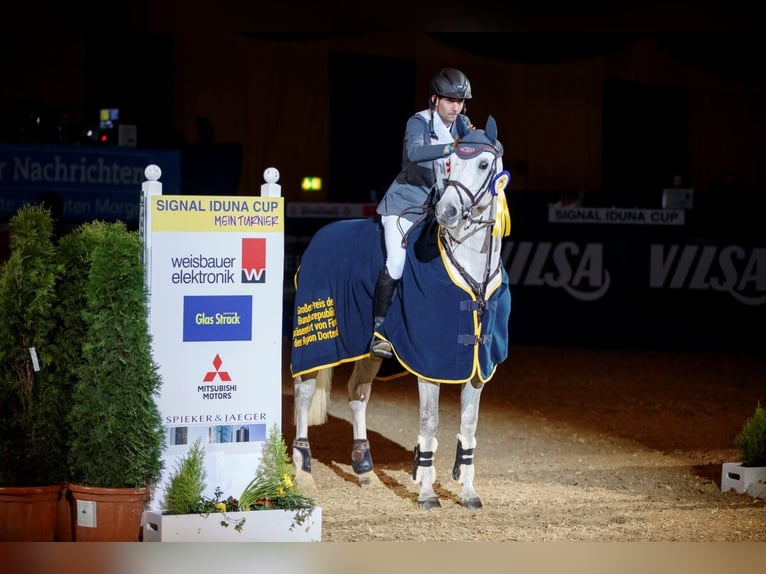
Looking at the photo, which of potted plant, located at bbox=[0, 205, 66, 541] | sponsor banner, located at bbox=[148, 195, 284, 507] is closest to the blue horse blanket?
sponsor banner, located at bbox=[148, 195, 284, 507]

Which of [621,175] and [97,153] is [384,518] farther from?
[621,175]

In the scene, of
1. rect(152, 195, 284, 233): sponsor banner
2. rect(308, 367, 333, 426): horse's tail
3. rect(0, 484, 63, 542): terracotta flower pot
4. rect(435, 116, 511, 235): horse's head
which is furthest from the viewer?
rect(308, 367, 333, 426): horse's tail

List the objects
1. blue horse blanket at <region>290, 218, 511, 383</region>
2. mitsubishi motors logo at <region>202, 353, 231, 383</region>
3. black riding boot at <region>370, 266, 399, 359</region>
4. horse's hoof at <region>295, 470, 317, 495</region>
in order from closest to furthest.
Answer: mitsubishi motors logo at <region>202, 353, 231, 383</region> → blue horse blanket at <region>290, 218, 511, 383</region> → black riding boot at <region>370, 266, 399, 359</region> → horse's hoof at <region>295, 470, 317, 495</region>

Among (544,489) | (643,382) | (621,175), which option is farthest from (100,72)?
(544,489)

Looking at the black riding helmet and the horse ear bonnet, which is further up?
the black riding helmet

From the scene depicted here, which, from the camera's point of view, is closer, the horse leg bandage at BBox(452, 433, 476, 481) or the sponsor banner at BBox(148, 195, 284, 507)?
the sponsor banner at BBox(148, 195, 284, 507)

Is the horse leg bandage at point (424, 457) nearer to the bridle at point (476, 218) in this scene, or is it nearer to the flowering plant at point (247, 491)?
the bridle at point (476, 218)

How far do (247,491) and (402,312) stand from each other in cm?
137

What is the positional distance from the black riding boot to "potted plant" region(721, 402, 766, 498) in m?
2.13

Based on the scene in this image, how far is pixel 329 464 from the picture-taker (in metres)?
7.25

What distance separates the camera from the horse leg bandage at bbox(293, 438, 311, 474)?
6.73 m

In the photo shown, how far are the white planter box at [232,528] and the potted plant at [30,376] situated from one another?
0.48 meters

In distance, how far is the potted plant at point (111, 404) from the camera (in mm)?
5066

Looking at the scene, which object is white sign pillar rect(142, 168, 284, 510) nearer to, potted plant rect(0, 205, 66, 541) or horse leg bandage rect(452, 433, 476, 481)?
potted plant rect(0, 205, 66, 541)
